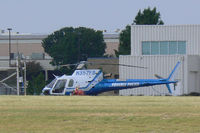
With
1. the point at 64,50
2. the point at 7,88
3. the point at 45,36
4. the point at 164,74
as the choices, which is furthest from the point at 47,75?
the point at 164,74

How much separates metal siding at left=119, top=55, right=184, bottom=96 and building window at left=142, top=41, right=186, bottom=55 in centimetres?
283

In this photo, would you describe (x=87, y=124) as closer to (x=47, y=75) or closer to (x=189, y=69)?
(x=189, y=69)

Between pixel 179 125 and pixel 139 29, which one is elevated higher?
pixel 139 29

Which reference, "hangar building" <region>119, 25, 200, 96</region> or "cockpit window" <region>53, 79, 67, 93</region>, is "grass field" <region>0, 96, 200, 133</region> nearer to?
"cockpit window" <region>53, 79, 67, 93</region>

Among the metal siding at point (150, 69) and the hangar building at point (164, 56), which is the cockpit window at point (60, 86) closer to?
the hangar building at point (164, 56)

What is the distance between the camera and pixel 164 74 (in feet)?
203

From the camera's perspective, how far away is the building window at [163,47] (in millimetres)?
64688

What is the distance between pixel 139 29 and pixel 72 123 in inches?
1804

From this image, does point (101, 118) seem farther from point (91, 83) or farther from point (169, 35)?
point (169, 35)

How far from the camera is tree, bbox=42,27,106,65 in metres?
126

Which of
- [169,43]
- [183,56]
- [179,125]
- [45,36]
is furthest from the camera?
[45,36]

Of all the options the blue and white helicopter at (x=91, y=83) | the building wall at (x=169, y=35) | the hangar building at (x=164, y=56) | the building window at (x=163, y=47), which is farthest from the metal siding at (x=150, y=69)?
the blue and white helicopter at (x=91, y=83)

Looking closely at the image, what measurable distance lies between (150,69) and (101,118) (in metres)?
41.2

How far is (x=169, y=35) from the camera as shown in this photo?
213 ft
